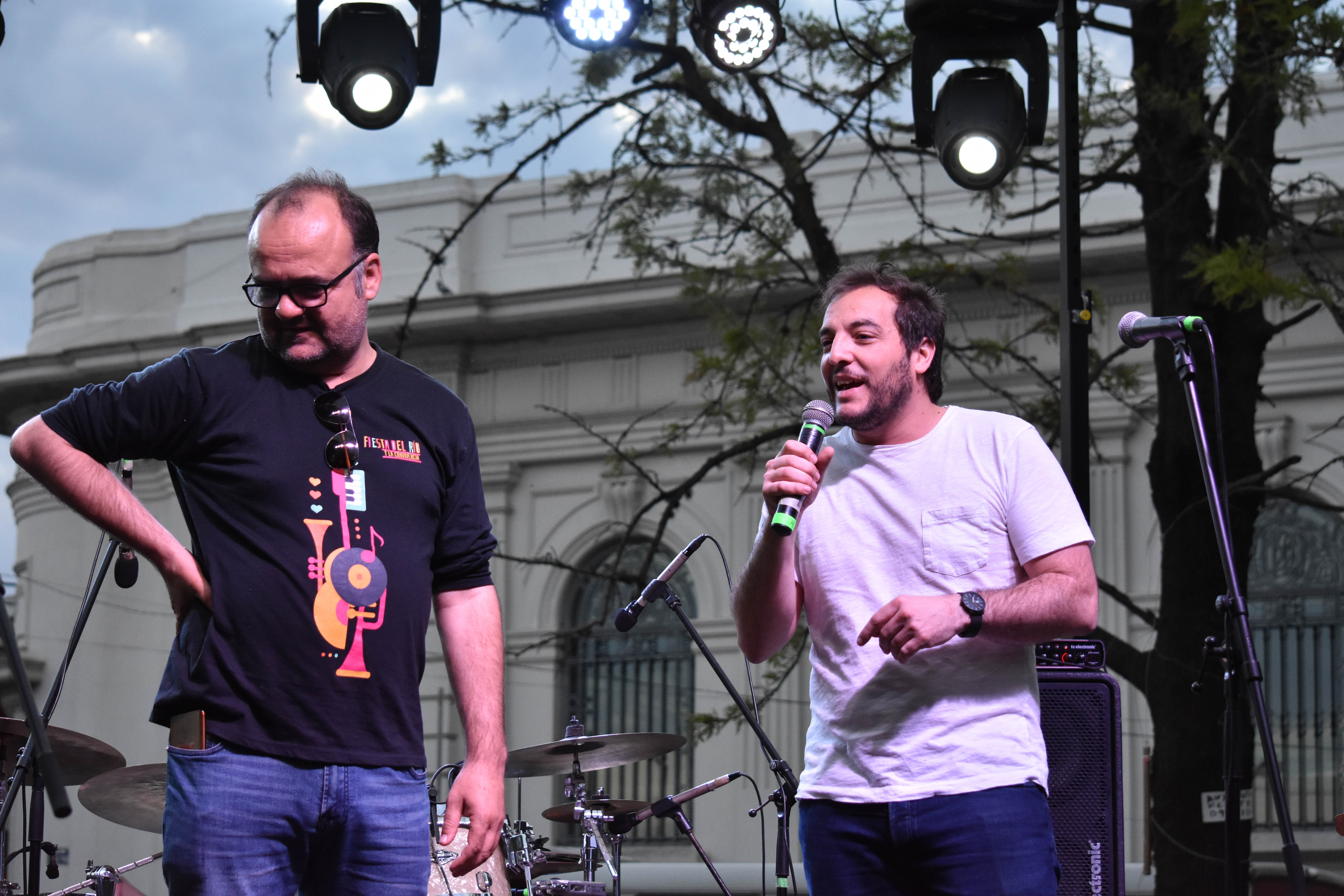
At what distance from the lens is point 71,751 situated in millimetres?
6387

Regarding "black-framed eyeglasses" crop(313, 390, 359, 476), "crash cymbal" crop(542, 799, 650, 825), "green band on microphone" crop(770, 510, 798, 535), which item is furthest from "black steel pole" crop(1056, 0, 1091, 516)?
"crash cymbal" crop(542, 799, 650, 825)

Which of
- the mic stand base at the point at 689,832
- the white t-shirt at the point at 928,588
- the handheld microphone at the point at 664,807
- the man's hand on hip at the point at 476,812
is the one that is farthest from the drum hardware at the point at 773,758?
the man's hand on hip at the point at 476,812

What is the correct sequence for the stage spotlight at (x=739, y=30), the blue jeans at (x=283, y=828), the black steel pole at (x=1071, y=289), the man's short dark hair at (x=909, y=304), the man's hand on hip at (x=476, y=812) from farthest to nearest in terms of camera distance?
the stage spotlight at (x=739, y=30)
the black steel pole at (x=1071, y=289)
the man's short dark hair at (x=909, y=304)
the man's hand on hip at (x=476, y=812)
the blue jeans at (x=283, y=828)

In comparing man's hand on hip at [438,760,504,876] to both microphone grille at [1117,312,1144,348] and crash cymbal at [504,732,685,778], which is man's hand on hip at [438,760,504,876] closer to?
microphone grille at [1117,312,1144,348]

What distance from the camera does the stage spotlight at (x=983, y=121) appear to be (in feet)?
16.4

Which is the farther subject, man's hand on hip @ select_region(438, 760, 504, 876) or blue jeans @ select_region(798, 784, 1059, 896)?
blue jeans @ select_region(798, 784, 1059, 896)

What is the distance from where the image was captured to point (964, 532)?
2.77 meters

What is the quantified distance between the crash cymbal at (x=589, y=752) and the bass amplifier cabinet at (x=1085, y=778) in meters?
3.70

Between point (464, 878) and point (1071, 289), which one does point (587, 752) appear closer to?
point (464, 878)

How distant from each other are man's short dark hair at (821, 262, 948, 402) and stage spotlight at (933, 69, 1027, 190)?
81.7 inches

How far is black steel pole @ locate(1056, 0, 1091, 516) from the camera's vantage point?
4277mm

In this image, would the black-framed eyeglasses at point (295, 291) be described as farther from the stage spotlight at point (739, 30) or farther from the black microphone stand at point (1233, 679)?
the stage spotlight at point (739, 30)

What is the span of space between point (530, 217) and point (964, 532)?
14.7 m

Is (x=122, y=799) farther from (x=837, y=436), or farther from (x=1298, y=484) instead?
(x=1298, y=484)
